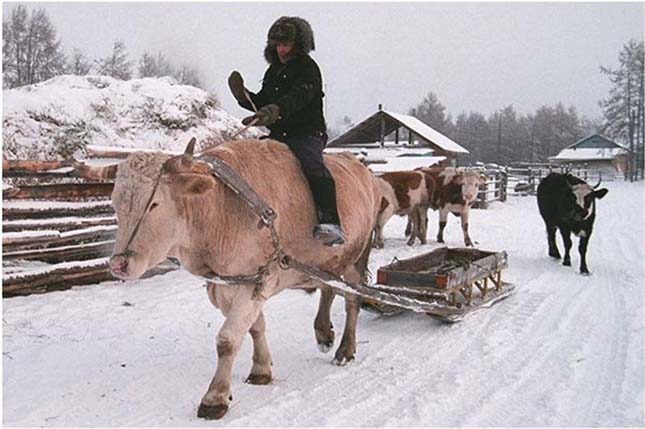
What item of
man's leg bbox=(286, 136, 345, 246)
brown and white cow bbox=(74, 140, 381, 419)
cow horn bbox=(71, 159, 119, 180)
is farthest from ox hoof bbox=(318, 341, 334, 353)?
cow horn bbox=(71, 159, 119, 180)

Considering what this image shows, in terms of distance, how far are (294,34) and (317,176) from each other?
49.6 inches

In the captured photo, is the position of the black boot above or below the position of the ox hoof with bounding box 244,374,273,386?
above

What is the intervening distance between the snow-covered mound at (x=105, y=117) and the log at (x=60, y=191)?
1560 mm

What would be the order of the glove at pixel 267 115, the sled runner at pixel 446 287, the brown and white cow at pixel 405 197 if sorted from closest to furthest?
1. the glove at pixel 267 115
2. the sled runner at pixel 446 287
3. the brown and white cow at pixel 405 197

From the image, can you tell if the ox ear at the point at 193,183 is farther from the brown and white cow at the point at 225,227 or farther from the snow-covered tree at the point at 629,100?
the snow-covered tree at the point at 629,100

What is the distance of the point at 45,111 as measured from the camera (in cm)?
1103

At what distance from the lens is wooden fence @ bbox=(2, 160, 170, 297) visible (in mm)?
7844

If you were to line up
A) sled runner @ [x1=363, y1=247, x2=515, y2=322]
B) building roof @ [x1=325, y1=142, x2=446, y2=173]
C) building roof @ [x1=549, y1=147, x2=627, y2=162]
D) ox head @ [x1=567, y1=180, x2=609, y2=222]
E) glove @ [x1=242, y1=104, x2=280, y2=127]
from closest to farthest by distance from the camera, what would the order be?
glove @ [x1=242, y1=104, x2=280, y2=127], sled runner @ [x1=363, y1=247, x2=515, y2=322], ox head @ [x1=567, y1=180, x2=609, y2=222], building roof @ [x1=325, y1=142, x2=446, y2=173], building roof @ [x1=549, y1=147, x2=627, y2=162]

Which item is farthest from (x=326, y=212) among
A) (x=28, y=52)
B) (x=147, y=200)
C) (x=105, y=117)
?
(x=28, y=52)

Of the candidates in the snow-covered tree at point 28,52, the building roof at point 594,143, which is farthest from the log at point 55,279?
the building roof at point 594,143

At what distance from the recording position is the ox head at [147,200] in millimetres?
3566

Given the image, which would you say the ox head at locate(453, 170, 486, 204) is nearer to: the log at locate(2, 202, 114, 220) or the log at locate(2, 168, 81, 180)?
the log at locate(2, 202, 114, 220)

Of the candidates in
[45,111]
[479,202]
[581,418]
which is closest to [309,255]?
[581,418]

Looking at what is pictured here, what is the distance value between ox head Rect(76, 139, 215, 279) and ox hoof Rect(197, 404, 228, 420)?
44.7 inches
